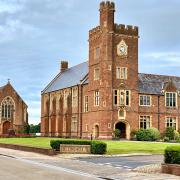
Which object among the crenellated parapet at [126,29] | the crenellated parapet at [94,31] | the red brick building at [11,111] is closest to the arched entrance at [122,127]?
the crenellated parapet at [126,29]

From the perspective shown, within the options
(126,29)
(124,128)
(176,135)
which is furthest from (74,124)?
(126,29)

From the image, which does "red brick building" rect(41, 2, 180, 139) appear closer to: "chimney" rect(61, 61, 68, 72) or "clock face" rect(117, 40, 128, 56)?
"clock face" rect(117, 40, 128, 56)

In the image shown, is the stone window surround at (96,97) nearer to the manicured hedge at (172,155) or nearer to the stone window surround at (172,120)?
the stone window surround at (172,120)

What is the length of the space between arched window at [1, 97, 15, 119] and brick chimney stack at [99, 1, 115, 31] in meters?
32.6

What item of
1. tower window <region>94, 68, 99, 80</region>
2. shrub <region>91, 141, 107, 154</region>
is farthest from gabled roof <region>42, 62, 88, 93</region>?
shrub <region>91, 141, 107, 154</region>

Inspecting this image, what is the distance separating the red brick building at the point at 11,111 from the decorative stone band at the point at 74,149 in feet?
185

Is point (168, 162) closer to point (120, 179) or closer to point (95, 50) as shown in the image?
point (120, 179)

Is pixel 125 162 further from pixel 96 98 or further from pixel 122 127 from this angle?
pixel 122 127

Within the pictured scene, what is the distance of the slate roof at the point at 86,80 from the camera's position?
72125mm

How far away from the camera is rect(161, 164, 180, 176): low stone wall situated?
20.6 metres

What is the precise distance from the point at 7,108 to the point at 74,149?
192 ft

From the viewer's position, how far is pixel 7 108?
304 feet

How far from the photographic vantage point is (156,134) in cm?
6681

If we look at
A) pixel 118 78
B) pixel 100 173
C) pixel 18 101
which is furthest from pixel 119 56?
pixel 100 173
